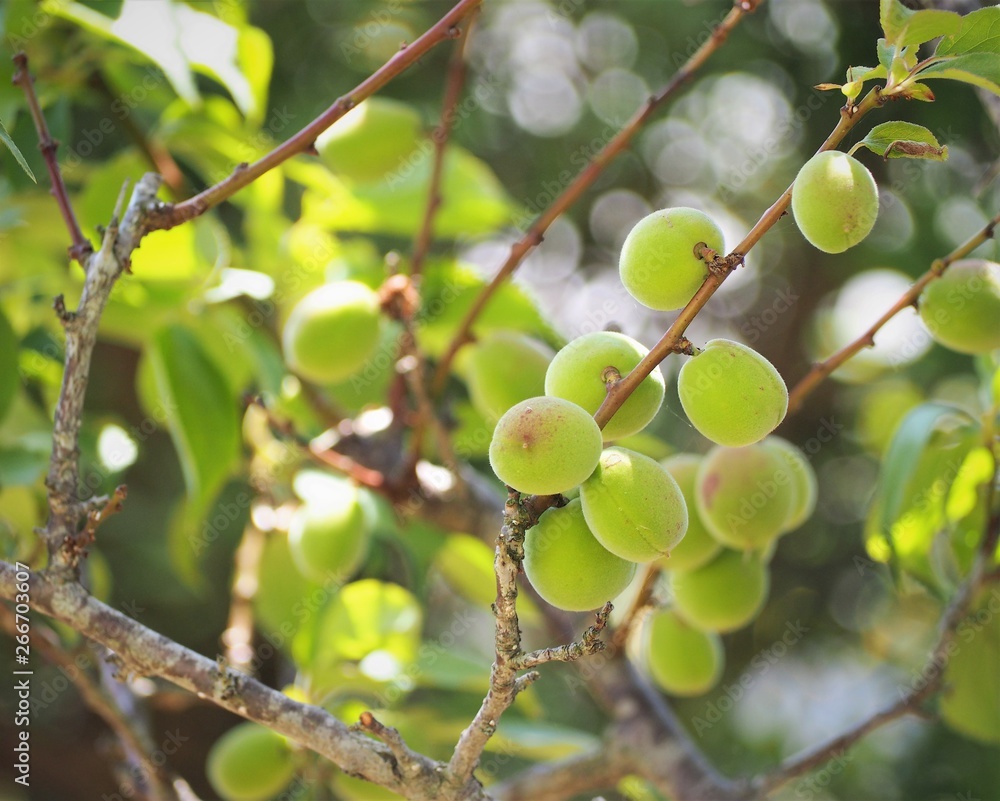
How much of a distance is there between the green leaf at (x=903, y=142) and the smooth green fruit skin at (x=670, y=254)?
0.12m

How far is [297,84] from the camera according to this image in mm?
2070

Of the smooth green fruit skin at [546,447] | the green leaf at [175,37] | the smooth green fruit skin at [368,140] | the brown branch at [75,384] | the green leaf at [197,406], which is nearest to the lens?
the smooth green fruit skin at [546,447]

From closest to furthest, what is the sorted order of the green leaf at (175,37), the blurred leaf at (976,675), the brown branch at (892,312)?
the brown branch at (892,312) < the green leaf at (175,37) < the blurred leaf at (976,675)

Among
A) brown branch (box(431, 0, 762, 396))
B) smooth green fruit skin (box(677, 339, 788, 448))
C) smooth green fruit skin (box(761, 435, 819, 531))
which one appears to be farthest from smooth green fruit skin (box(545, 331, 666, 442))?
smooth green fruit skin (box(761, 435, 819, 531))

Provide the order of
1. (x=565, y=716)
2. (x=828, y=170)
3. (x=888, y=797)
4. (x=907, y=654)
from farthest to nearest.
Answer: (x=907, y=654)
(x=565, y=716)
(x=888, y=797)
(x=828, y=170)

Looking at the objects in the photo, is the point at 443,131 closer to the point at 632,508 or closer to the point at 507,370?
the point at 507,370

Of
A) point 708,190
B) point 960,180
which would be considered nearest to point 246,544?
point 708,190

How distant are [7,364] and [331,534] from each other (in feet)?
1.40

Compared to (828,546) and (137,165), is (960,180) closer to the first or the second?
(828,546)

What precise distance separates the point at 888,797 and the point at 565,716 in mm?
736

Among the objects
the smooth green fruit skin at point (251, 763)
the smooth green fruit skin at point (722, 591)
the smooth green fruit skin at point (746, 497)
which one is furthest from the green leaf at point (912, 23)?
the smooth green fruit skin at point (251, 763)

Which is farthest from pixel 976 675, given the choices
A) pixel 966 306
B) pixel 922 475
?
pixel 966 306

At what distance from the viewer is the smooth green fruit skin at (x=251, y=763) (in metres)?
1.15

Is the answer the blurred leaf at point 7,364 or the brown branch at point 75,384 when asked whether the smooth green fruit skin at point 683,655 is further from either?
the blurred leaf at point 7,364
